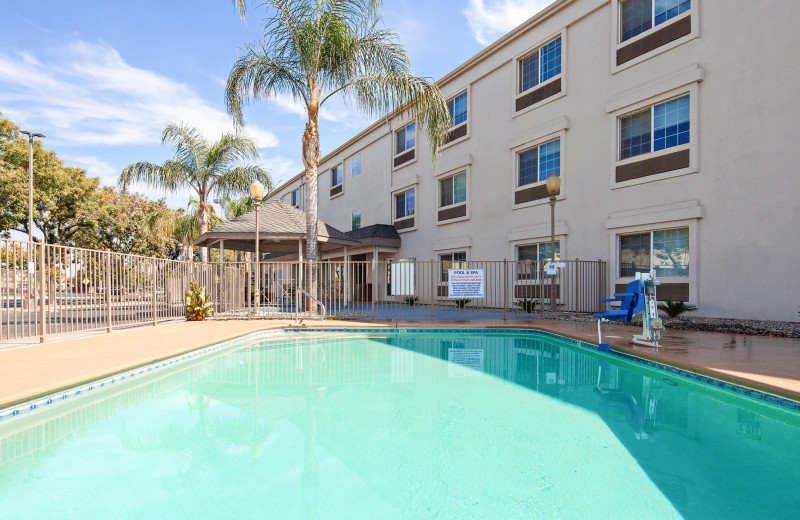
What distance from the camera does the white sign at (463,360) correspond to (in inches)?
268

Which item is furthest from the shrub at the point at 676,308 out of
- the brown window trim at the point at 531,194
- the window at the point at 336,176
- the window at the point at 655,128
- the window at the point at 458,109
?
the window at the point at 336,176

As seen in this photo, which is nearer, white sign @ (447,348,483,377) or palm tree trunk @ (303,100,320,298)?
white sign @ (447,348,483,377)

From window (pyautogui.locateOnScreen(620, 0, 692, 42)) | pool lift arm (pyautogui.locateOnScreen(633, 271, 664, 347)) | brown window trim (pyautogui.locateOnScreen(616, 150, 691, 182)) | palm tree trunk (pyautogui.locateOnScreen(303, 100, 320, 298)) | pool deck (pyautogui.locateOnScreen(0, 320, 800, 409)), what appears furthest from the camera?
palm tree trunk (pyautogui.locateOnScreen(303, 100, 320, 298))

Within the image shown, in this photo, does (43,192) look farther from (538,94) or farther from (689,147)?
(689,147)

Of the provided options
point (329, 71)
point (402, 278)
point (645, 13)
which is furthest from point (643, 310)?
point (329, 71)

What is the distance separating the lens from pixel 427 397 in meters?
5.37

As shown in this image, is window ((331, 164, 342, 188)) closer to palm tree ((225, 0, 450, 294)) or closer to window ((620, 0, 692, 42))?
palm tree ((225, 0, 450, 294))

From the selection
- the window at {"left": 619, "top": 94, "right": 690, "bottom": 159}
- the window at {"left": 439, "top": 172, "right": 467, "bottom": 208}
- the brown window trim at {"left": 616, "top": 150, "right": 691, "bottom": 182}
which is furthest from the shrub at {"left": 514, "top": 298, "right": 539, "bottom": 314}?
the window at {"left": 439, "top": 172, "right": 467, "bottom": 208}

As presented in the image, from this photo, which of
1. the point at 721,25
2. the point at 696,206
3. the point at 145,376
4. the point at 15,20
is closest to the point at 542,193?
the point at 696,206

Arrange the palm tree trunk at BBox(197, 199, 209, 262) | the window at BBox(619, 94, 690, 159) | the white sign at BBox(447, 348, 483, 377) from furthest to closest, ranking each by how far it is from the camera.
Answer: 1. the palm tree trunk at BBox(197, 199, 209, 262)
2. the window at BBox(619, 94, 690, 159)
3. the white sign at BBox(447, 348, 483, 377)

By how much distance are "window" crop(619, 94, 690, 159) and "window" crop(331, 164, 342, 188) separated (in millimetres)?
19456

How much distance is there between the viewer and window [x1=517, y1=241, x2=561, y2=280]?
47.4 ft

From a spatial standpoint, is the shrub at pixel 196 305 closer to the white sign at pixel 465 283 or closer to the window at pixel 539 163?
the white sign at pixel 465 283

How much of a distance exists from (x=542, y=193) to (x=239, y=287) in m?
11.0
